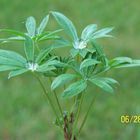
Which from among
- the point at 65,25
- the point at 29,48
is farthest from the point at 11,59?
the point at 65,25

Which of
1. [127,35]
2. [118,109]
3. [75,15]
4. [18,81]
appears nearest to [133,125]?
[118,109]

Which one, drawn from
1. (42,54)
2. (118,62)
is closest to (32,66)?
(42,54)

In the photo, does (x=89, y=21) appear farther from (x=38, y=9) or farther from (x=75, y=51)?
(x=75, y=51)

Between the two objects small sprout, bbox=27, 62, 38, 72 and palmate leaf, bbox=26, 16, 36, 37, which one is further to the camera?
palmate leaf, bbox=26, 16, 36, 37

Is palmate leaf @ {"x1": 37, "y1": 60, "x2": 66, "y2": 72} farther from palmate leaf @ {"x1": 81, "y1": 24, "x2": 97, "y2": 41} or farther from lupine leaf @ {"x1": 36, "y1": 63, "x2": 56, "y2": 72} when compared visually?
palmate leaf @ {"x1": 81, "y1": 24, "x2": 97, "y2": 41}

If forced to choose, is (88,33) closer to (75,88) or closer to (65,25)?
(65,25)

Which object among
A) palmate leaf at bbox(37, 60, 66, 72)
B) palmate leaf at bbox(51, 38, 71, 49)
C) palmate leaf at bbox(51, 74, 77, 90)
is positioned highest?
palmate leaf at bbox(51, 38, 71, 49)

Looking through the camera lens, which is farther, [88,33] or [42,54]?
[88,33]

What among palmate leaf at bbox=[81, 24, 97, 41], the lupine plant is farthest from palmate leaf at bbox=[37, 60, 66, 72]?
palmate leaf at bbox=[81, 24, 97, 41]

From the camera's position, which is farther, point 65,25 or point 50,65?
point 65,25

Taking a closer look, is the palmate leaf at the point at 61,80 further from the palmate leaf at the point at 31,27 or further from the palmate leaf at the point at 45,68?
the palmate leaf at the point at 31,27

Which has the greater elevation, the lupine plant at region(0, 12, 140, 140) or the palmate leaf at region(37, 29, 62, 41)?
the palmate leaf at region(37, 29, 62, 41)

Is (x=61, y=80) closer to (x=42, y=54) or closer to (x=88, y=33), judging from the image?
(x=42, y=54)
